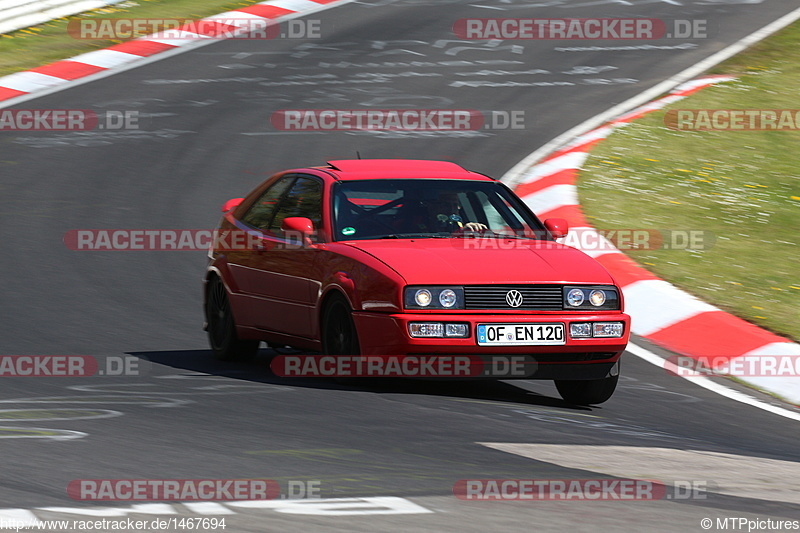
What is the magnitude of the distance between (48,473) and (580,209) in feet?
Result: 26.6

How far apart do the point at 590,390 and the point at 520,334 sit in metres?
0.76

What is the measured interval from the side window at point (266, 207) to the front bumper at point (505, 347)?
1753 millimetres

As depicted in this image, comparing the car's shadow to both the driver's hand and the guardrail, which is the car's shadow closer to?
the driver's hand

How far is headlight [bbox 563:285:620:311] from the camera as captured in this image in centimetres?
802

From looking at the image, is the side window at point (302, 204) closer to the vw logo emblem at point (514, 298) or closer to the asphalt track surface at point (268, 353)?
the asphalt track surface at point (268, 353)

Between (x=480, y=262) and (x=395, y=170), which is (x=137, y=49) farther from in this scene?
(x=480, y=262)

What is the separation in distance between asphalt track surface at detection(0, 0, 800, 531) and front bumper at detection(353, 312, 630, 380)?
24 cm

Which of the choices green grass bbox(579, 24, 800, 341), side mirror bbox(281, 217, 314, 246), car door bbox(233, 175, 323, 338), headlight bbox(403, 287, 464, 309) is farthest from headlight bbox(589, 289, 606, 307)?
green grass bbox(579, 24, 800, 341)

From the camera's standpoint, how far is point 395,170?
923 cm

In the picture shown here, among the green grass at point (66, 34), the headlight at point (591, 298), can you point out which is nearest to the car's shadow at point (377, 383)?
the headlight at point (591, 298)

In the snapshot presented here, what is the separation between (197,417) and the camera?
7.27 metres

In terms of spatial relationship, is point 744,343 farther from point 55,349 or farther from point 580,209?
point 55,349

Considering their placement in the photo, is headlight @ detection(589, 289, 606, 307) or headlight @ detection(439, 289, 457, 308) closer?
headlight @ detection(439, 289, 457, 308)

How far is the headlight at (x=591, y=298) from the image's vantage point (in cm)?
802
